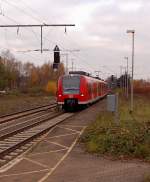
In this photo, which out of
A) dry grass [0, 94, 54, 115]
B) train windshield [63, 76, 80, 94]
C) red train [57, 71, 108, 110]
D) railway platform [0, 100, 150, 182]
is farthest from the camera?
dry grass [0, 94, 54, 115]

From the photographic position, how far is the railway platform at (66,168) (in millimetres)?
10938

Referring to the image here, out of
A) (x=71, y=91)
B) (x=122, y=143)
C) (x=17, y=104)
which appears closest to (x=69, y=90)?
(x=71, y=91)

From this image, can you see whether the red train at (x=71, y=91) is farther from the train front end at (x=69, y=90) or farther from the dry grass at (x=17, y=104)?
the dry grass at (x=17, y=104)

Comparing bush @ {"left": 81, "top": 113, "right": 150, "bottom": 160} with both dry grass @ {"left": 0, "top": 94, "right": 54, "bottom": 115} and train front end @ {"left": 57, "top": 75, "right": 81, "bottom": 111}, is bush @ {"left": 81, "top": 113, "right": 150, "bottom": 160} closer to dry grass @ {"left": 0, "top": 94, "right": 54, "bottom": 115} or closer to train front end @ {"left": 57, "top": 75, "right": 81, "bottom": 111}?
train front end @ {"left": 57, "top": 75, "right": 81, "bottom": 111}

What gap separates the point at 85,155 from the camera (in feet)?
46.8

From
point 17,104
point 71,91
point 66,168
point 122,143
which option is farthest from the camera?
point 17,104

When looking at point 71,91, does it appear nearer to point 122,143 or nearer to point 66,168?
point 122,143

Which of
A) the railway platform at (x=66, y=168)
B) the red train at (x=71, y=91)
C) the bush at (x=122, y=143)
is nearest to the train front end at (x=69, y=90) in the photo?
the red train at (x=71, y=91)

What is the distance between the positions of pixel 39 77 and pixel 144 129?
117807 millimetres

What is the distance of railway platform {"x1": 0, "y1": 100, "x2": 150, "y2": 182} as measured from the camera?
431 inches

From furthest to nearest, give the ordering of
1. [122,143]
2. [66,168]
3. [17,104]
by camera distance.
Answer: [17,104] → [122,143] → [66,168]

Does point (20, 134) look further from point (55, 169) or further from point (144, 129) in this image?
point (55, 169)

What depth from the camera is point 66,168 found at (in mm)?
12188

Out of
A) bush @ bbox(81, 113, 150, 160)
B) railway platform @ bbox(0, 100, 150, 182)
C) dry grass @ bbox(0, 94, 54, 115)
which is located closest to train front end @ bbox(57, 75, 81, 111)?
dry grass @ bbox(0, 94, 54, 115)
